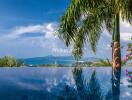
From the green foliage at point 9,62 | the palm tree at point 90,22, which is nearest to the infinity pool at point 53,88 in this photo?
the palm tree at point 90,22

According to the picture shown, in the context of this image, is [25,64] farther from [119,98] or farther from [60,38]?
[119,98]

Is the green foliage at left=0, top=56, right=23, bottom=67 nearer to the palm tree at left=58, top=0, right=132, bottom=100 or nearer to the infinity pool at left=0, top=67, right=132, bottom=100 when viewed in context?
the palm tree at left=58, top=0, right=132, bottom=100

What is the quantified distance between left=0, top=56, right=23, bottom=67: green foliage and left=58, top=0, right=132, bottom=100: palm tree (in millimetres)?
26237

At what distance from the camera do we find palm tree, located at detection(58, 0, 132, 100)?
756 inches

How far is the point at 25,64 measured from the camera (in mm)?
46750

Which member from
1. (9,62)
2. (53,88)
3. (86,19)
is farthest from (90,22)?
(9,62)

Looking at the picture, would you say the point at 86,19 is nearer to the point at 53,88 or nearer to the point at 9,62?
the point at 53,88

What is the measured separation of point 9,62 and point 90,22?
29.1 metres

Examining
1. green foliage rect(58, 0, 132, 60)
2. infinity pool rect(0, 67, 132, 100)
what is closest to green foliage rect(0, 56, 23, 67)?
green foliage rect(58, 0, 132, 60)

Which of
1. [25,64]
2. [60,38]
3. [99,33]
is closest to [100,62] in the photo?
[99,33]

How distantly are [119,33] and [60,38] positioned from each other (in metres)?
3.36

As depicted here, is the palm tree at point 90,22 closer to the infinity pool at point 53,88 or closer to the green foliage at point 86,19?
the green foliage at point 86,19

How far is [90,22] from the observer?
787 inches

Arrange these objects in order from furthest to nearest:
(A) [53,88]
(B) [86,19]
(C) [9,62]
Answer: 1. (C) [9,62]
2. (B) [86,19]
3. (A) [53,88]
